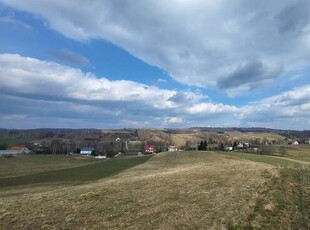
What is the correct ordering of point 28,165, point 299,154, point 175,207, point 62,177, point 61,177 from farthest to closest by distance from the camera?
point 28,165 → point 299,154 → point 61,177 → point 62,177 → point 175,207

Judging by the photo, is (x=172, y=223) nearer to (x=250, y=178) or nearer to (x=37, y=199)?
(x=37, y=199)

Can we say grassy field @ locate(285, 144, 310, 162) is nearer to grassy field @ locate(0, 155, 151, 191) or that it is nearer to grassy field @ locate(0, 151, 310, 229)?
grassy field @ locate(0, 155, 151, 191)

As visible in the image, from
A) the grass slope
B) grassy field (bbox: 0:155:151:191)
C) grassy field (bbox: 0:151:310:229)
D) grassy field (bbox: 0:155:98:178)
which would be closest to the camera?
grassy field (bbox: 0:151:310:229)

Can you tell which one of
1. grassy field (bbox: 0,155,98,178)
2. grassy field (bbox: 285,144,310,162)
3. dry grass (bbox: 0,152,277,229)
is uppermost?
grassy field (bbox: 285,144,310,162)

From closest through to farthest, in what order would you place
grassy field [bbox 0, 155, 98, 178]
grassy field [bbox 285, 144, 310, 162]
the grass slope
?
1. the grass slope
2. grassy field [bbox 0, 155, 98, 178]
3. grassy field [bbox 285, 144, 310, 162]

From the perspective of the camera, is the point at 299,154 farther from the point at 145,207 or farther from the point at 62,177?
the point at 145,207

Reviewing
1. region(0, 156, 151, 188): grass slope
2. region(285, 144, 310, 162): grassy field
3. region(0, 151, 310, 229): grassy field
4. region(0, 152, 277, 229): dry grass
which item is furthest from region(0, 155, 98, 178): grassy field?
region(285, 144, 310, 162): grassy field

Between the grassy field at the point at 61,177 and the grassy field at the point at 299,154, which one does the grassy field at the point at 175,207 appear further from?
the grassy field at the point at 299,154

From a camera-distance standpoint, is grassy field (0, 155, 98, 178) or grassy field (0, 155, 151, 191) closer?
grassy field (0, 155, 151, 191)

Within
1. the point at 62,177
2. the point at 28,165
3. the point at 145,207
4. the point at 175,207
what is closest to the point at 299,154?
the point at 62,177

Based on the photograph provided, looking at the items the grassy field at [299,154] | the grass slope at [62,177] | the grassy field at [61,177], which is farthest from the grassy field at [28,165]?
the grassy field at [299,154]

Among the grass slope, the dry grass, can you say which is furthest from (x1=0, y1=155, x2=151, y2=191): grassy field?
the dry grass

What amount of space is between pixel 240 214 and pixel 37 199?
13.4 m

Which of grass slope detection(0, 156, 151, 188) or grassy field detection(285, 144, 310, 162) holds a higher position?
grassy field detection(285, 144, 310, 162)
